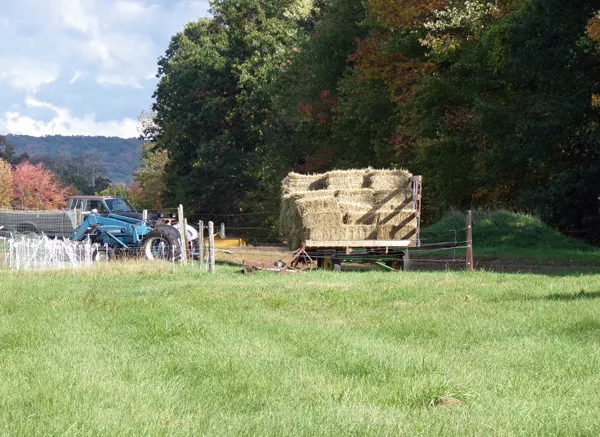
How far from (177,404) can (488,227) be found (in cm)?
2474

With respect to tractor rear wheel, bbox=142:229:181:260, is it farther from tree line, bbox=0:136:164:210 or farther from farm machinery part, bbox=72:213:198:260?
tree line, bbox=0:136:164:210

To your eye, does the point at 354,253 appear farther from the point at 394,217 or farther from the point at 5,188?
the point at 5,188

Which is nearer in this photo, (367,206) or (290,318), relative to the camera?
(290,318)

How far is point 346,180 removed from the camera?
24016 mm

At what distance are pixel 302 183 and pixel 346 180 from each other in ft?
6.30

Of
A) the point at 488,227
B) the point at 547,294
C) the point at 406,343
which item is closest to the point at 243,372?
the point at 406,343

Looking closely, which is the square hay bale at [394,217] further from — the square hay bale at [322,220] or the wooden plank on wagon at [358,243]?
the square hay bale at [322,220]

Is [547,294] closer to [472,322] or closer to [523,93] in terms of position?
[472,322]

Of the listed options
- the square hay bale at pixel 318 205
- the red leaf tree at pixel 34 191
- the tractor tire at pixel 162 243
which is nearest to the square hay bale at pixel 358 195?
the square hay bale at pixel 318 205

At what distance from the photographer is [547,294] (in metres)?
13.5

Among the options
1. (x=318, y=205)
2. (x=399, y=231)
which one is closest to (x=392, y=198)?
(x=399, y=231)

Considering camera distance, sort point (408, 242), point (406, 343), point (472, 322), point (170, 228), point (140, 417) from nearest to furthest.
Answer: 1. point (140, 417)
2. point (406, 343)
3. point (472, 322)
4. point (408, 242)
5. point (170, 228)

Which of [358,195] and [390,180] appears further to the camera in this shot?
[390,180]

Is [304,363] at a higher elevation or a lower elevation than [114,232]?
lower
